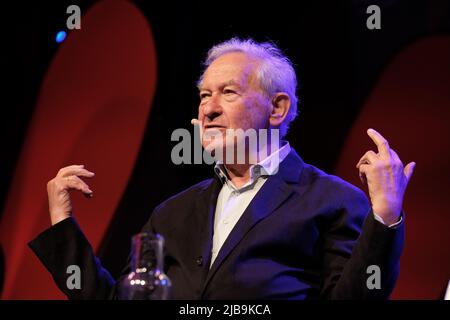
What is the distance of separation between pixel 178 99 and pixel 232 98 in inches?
42.5

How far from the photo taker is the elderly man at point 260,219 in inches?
64.0

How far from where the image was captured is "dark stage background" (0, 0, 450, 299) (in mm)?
2666

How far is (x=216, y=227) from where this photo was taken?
6.65 ft

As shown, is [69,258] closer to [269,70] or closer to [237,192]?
[237,192]

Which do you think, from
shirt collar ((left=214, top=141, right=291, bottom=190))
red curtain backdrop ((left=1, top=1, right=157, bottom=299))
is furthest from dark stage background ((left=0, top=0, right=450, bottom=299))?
shirt collar ((left=214, top=141, right=291, bottom=190))

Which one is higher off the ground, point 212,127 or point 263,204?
point 212,127

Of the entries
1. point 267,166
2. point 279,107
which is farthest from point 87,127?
point 267,166

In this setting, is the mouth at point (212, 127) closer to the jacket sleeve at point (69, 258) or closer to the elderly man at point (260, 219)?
the elderly man at point (260, 219)

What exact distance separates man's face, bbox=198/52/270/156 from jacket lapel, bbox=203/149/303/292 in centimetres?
18

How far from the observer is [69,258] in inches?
76.1

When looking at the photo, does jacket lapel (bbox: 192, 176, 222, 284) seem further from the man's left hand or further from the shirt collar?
the man's left hand

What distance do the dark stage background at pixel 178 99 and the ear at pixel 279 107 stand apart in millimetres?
655

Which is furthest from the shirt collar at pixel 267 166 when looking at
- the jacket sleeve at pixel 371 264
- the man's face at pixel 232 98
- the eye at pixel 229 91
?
the jacket sleeve at pixel 371 264

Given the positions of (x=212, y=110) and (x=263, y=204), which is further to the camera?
(x=212, y=110)
